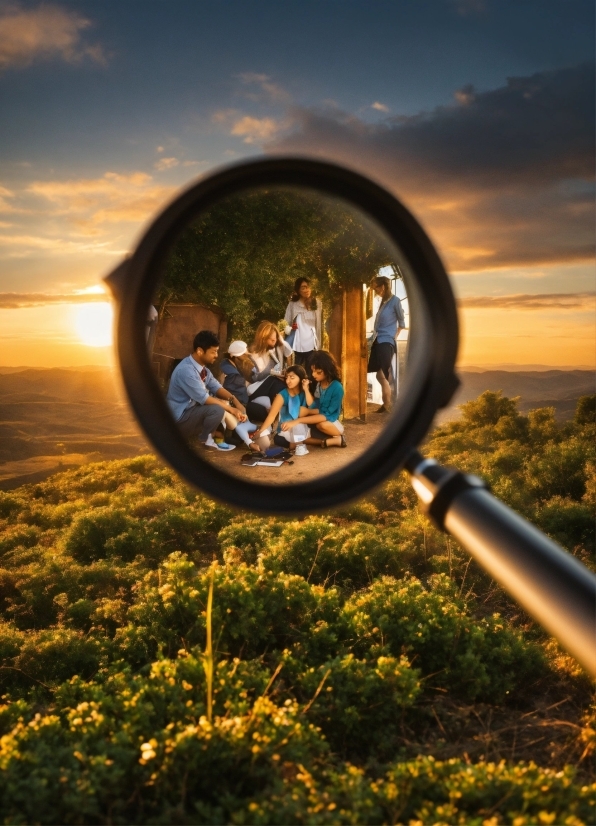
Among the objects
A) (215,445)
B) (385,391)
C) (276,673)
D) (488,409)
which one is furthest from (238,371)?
(488,409)

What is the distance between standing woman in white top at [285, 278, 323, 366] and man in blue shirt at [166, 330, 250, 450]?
0.37 meters

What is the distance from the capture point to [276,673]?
12.8ft

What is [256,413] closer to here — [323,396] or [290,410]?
[290,410]

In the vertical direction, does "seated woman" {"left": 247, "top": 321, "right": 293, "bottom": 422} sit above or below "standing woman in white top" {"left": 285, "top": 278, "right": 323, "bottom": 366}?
below

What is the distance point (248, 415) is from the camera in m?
3.06

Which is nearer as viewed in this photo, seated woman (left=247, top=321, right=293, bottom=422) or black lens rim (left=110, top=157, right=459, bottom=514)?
black lens rim (left=110, top=157, right=459, bottom=514)

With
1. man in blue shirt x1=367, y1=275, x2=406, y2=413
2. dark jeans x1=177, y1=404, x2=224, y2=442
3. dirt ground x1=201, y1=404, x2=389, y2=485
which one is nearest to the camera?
dirt ground x1=201, y1=404, x2=389, y2=485

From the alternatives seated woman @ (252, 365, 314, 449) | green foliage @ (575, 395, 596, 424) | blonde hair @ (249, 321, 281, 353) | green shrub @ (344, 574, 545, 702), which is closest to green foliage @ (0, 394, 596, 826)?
green shrub @ (344, 574, 545, 702)

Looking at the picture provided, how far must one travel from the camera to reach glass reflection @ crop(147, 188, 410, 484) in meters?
2.16

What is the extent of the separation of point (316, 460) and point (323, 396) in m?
0.96

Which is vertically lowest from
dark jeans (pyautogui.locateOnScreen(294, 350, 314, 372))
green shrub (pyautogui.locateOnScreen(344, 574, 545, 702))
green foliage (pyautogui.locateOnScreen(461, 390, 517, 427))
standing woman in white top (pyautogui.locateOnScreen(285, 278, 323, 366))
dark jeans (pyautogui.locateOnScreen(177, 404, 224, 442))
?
green shrub (pyautogui.locateOnScreen(344, 574, 545, 702))

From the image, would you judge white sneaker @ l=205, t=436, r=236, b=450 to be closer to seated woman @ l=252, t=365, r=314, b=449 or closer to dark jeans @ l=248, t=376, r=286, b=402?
seated woman @ l=252, t=365, r=314, b=449

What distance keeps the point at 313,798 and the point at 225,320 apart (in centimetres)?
238

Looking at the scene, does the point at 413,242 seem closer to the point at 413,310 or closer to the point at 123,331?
the point at 413,310
